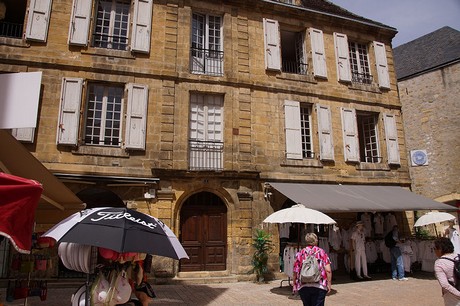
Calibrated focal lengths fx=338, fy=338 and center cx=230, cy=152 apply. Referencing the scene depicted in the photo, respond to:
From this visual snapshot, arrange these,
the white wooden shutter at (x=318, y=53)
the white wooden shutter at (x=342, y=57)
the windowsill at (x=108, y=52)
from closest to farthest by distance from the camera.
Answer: the windowsill at (x=108, y=52) → the white wooden shutter at (x=318, y=53) → the white wooden shutter at (x=342, y=57)

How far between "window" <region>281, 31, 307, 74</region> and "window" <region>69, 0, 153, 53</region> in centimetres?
472

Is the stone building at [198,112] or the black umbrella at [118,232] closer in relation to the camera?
the black umbrella at [118,232]

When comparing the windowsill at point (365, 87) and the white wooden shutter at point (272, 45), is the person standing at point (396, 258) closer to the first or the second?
the windowsill at point (365, 87)

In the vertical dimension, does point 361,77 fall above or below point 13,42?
above

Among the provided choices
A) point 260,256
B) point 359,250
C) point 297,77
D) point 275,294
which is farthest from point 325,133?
point 275,294

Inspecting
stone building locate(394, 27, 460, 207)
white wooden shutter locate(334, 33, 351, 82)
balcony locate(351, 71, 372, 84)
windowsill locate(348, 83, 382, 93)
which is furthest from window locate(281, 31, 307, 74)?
stone building locate(394, 27, 460, 207)

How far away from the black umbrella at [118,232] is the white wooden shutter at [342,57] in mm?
9601

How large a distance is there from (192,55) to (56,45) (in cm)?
366

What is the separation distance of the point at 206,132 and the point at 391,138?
21.2 ft

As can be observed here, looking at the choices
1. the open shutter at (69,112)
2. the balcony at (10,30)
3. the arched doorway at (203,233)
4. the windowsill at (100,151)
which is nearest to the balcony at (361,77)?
the arched doorway at (203,233)

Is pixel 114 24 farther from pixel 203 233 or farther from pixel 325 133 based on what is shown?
pixel 325 133

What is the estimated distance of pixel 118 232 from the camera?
3.08 m

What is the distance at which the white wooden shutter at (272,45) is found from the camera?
10.5 m

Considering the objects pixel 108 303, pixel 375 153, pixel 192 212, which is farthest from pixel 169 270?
pixel 375 153
